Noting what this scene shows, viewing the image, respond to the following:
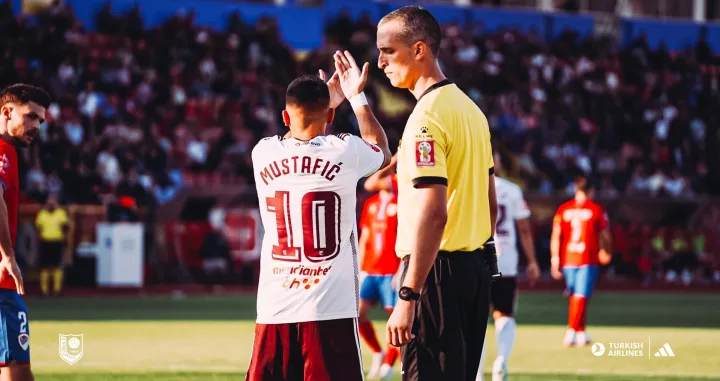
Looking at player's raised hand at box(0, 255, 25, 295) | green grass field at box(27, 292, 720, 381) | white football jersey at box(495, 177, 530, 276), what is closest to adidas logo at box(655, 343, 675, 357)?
green grass field at box(27, 292, 720, 381)

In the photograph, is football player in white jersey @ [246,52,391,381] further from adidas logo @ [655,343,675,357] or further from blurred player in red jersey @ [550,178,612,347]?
blurred player in red jersey @ [550,178,612,347]

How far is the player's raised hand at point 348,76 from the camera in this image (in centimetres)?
670

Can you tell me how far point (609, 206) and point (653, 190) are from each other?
3.41 meters

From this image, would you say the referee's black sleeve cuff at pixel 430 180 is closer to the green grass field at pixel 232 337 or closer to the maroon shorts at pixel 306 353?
the maroon shorts at pixel 306 353

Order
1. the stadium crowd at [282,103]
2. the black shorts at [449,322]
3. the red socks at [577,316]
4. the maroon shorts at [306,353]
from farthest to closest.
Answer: the stadium crowd at [282,103] → the red socks at [577,316] → the maroon shorts at [306,353] → the black shorts at [449,322]

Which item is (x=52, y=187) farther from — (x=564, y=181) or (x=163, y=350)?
(x=564, y=181)

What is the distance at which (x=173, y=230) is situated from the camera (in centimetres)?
2639

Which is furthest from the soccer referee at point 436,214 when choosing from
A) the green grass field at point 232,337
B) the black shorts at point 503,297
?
the green grass field at point 232,337

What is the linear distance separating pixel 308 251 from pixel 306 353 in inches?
21.5

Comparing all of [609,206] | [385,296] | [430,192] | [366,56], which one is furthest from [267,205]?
[366,56]

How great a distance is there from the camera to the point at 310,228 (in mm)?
6309

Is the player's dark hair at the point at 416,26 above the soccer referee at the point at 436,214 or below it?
above

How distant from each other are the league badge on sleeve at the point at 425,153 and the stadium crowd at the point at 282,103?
819 inches

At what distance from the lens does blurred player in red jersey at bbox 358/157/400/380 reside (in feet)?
40.3
